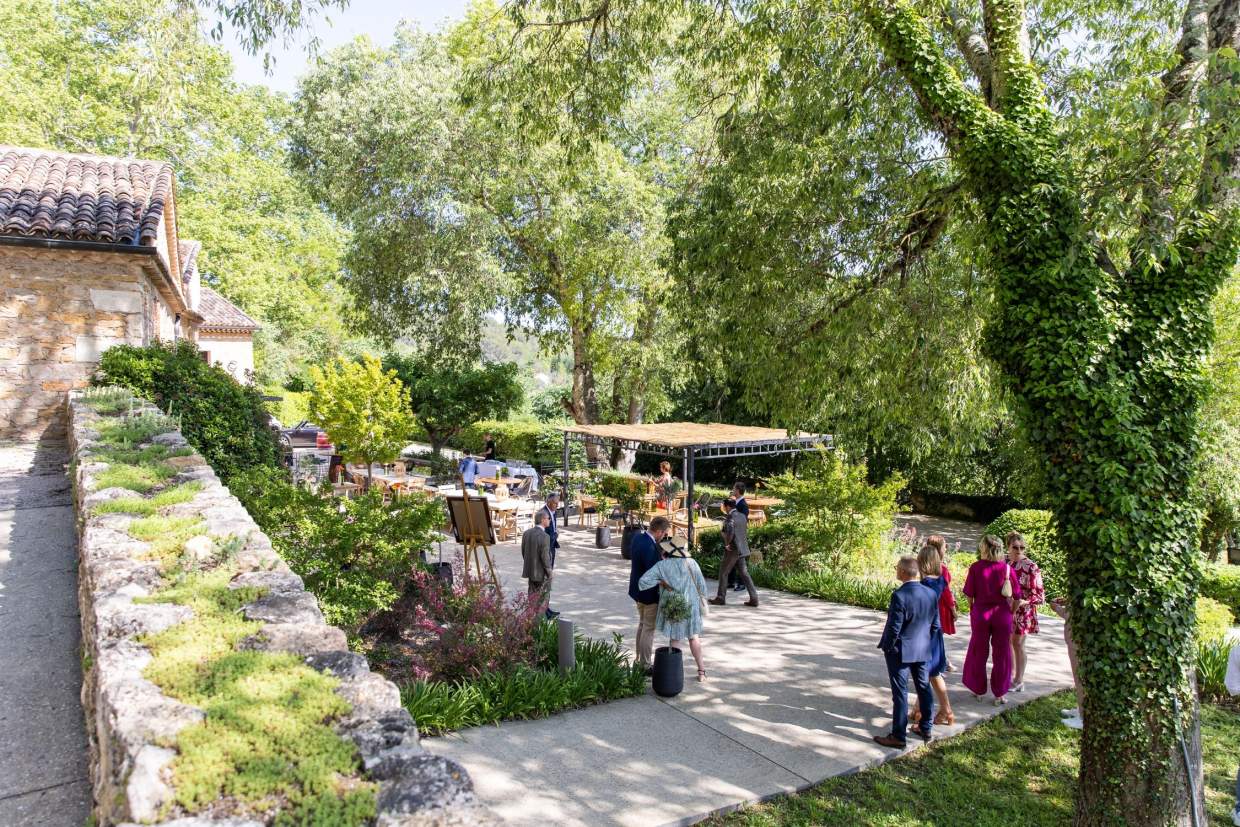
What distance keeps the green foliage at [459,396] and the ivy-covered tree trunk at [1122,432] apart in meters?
20.5

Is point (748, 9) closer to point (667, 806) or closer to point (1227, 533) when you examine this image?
point (667, 806)

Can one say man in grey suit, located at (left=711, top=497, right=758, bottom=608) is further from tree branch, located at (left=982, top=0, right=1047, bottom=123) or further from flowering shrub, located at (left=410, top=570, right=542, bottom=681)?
tree branch, located at (left=982, top=0, right=1047, bottom=123)

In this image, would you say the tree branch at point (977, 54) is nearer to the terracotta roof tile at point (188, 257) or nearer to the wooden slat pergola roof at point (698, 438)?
the wooden slat pergola roof at point (698, 438)

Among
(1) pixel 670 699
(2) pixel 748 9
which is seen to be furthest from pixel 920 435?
(2) pixel 748 9

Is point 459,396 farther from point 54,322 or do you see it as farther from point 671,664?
point 671,664

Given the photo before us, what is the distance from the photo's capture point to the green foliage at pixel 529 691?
6.10m

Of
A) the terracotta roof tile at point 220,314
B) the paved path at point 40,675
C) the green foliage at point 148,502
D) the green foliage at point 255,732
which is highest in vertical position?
the terracotta roof tile at point 220,314

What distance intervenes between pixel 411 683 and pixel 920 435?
6.97m

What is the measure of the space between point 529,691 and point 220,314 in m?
27.8

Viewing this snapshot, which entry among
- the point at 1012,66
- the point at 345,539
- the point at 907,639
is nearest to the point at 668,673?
the point at 907,639

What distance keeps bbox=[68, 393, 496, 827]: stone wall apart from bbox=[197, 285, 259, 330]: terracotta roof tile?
27062 millimetres

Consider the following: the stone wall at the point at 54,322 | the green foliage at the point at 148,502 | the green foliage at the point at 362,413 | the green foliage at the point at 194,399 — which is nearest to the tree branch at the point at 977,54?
the green foliage at the point at 148,502

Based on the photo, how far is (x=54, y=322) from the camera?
10.9 meters

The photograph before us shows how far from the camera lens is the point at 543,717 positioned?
6.51m
